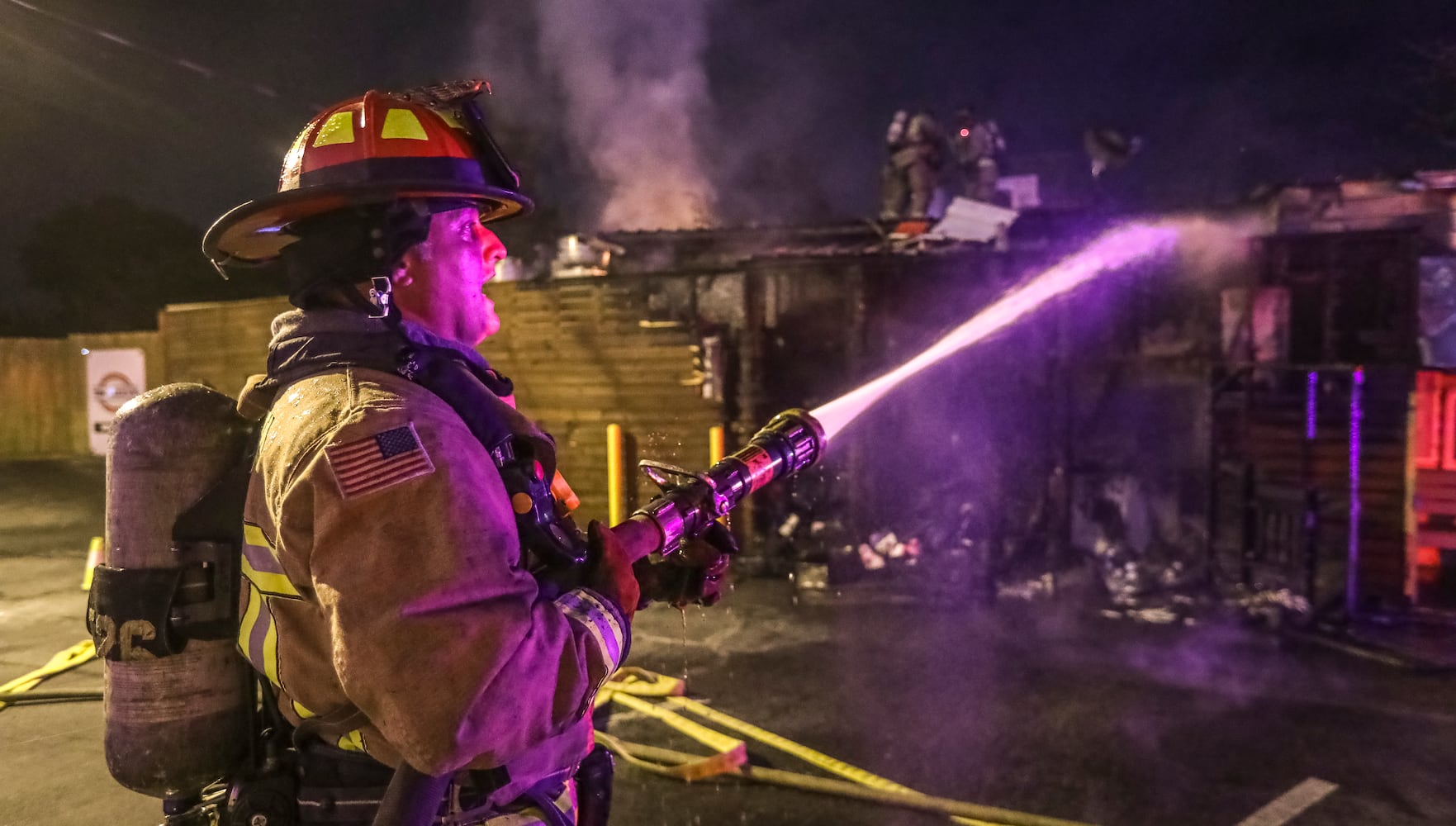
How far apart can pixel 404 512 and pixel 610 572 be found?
522 mm

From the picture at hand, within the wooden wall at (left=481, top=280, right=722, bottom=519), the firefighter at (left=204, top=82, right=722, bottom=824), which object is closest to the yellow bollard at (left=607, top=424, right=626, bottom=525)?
the wooden wall at (left=481, top=280, right=722, bottom=519)

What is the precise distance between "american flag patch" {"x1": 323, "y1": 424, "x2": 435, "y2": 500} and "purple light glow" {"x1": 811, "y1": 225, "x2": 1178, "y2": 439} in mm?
7636

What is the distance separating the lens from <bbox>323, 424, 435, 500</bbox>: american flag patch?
142cm

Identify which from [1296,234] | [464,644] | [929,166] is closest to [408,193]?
[464,644]

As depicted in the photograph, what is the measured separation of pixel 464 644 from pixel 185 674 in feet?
3.64

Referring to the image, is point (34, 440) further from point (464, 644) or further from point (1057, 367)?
point (464, 644)

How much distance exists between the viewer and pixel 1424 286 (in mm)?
10453

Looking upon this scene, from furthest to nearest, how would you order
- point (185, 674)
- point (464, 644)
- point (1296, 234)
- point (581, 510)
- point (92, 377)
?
point (92, 377) → point (581, 510) → point (1296, 234) → point (185, 674) → point (464, 644)

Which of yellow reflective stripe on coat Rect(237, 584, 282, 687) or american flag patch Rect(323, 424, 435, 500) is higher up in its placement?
american flag patch Rect(323, 424, 435, 500)

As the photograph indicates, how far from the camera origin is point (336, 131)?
6.24 feet

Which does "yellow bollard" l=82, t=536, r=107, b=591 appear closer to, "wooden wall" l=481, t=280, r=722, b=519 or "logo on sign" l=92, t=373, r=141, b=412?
"wooden wall" l=481, t=280, r=722, b=519

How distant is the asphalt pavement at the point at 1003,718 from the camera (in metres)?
4.52

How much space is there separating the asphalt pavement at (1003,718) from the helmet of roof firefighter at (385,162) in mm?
3605

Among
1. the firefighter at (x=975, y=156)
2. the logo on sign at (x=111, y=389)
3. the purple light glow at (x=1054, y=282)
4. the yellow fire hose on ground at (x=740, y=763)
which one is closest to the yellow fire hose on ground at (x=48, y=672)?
the yellow fire hose on ground at (x=740, y=763)
